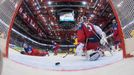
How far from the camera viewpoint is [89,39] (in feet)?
6.13

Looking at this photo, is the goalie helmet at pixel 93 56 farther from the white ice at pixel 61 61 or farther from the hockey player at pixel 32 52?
the hockey player at pixel 32 52

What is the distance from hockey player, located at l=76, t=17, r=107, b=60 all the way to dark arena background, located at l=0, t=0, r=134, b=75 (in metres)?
0.02

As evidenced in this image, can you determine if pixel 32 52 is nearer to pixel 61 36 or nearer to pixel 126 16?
pixel 61 36

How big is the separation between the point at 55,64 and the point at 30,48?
175 millimetres

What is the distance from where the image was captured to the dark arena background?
1798 mm

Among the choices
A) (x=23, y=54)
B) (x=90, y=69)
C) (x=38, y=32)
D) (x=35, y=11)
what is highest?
(x=35, y=11)

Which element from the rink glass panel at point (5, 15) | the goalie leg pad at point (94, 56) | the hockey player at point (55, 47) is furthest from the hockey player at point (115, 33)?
the rink glass panel at point (5, 15)

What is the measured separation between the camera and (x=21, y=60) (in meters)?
1.84

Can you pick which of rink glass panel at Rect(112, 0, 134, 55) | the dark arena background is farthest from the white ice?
rink glass panel at Rect(112, 0, 134, 55)

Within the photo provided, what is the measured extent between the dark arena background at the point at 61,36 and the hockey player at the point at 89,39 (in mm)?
19

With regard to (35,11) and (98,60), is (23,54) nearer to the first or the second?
(35,11)

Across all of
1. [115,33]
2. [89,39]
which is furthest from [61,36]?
[115,33]

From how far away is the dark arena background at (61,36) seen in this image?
1.80 meters

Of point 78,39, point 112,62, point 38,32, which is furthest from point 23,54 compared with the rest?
point 112,62
